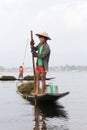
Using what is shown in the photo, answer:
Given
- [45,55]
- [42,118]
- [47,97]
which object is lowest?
[42,118]

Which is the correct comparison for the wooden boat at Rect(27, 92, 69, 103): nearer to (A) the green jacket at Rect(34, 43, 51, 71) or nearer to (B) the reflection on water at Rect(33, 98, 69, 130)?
(B) the reflection on water at Rect(33, 98, 69, 130)

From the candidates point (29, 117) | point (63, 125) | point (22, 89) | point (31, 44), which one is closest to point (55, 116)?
point (29, 117)

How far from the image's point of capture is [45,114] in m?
14.6

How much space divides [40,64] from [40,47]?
0.58 meters

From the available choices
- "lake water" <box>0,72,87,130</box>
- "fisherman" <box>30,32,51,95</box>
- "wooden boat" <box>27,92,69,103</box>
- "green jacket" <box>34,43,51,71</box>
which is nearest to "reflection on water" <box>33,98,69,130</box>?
"lake water" <box>0,72,87,130</box>

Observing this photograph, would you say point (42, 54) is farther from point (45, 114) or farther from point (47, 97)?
point (45, 114)

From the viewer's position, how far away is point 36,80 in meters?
16.3

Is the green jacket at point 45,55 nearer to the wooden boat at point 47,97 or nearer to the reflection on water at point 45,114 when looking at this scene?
the wooden boat at point 47,97

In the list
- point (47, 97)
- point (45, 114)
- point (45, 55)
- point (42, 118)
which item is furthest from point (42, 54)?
point (42, 118)

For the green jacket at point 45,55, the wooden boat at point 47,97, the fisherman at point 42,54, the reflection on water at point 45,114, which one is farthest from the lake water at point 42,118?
the green jacket at point 45,55

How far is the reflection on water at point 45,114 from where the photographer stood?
11922 mm

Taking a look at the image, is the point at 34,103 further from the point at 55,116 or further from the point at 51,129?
the point at 51,129

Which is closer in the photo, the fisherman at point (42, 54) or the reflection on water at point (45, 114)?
the reflection on water at point (45, 114)

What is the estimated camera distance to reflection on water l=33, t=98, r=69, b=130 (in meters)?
11.9
